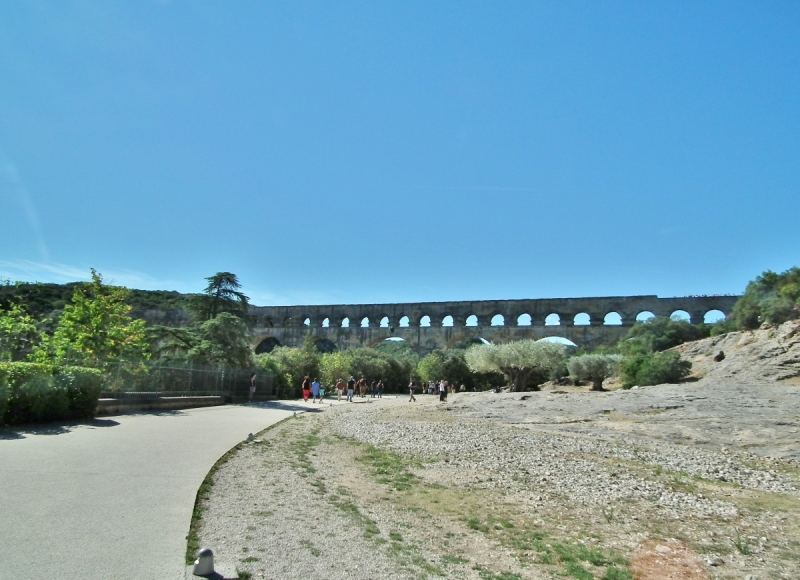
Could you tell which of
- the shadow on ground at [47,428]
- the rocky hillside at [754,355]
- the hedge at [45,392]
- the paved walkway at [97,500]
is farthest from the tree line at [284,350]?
the paved walkway at [97,500]

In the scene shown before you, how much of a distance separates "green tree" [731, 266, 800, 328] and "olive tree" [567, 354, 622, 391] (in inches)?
266

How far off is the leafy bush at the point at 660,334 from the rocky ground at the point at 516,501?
20.7m

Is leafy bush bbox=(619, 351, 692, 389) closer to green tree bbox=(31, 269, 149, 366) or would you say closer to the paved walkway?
the paved walkway

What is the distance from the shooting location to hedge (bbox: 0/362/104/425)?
9.00 metres

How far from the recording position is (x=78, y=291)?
62.6ft

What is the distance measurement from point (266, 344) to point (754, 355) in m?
47.1

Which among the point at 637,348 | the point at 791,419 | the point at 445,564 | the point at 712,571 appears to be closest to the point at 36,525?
the point at 445,564

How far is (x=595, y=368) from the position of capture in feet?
96.4

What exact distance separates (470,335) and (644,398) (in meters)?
31.0

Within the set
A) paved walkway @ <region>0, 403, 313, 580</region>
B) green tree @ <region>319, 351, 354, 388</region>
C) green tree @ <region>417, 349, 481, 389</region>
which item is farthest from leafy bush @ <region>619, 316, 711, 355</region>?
paved walkway @ <region>0, 403, 313, 580</region>

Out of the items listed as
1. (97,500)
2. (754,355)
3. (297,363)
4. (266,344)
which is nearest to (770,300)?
(754,355)

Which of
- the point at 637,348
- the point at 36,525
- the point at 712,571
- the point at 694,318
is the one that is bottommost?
the point at 712,571

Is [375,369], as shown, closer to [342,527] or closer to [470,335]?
[470,335]

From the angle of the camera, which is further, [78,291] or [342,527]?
[78,291]
